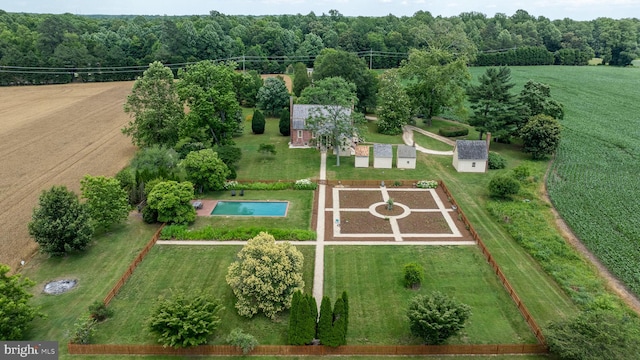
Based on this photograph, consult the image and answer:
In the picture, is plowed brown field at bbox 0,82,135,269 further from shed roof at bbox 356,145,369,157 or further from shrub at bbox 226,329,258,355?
shed roof at bbox 356,145,369,157

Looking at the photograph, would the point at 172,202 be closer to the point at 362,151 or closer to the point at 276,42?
the point at 362,151

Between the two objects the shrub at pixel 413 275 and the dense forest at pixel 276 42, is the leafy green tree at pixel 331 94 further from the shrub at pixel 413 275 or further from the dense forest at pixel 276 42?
the dense forest at pixel 276 42

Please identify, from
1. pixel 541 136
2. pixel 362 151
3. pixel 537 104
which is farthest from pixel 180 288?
pixel 537 104

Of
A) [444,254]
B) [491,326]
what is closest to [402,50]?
[444,254]

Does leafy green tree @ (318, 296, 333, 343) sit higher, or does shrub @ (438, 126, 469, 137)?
shrub @ (438, 126, 469, 137)

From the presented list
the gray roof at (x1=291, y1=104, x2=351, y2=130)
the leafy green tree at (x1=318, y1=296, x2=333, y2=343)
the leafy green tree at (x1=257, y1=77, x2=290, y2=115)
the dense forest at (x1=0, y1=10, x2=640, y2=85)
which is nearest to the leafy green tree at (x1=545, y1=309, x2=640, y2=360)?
the leafy green tree at (x1=318, y1=296, x2=333, y2=343)

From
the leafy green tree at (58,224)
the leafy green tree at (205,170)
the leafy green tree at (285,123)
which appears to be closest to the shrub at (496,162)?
the leafy green tree at (285,123)

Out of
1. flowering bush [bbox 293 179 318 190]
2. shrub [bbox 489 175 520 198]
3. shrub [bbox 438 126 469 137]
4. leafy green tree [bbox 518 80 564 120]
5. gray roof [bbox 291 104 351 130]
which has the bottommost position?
flowering bush [bbox 293 179 318 190]
